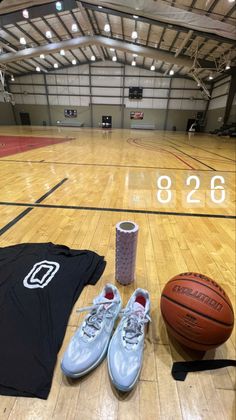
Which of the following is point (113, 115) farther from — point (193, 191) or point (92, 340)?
point (92, 340)

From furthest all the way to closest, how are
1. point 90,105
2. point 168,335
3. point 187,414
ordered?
point 90,105 < point 168,335 < point 187,414

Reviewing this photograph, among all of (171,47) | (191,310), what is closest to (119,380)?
(191,310)

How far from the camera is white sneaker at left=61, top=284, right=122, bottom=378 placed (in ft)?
3.19

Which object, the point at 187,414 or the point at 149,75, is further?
the point at 149,75

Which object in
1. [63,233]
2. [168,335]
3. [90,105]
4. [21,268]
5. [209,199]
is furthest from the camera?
[90,105]

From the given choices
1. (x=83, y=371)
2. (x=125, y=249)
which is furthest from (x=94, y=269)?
(x=83, y=371)

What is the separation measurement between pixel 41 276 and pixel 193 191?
2.69 metres

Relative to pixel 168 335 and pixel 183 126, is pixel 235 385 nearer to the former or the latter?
pixel 168 335

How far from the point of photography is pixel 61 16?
456 inches

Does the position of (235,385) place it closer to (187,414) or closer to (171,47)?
(187,414)

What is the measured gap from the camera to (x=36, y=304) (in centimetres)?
131

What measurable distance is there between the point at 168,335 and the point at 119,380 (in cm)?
40

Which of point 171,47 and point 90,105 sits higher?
point 171,47

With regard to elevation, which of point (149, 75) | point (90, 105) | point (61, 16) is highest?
point (61, 16)
